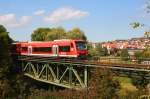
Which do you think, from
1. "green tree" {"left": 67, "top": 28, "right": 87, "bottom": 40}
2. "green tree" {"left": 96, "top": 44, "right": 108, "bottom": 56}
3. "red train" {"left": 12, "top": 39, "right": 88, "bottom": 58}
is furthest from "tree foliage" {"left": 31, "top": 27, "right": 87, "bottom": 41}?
"red train" {"left": 12, "top": 39, "right": 88, "bottom": 58}

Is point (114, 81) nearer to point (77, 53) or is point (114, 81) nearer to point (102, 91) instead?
point (102, 91)

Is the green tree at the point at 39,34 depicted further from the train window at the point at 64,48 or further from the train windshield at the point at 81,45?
the train windshield at the point at 81,45

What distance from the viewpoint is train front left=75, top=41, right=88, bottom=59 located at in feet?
145

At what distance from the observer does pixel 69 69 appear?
145 feet

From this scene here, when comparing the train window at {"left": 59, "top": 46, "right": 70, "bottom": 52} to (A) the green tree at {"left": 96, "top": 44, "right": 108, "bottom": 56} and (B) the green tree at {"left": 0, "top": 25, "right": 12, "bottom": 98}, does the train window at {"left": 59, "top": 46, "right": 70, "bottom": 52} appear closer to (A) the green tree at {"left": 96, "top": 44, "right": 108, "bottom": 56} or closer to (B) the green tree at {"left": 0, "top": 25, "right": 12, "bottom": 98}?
(B) the green tree at {"left": 0, "top": 25, "right": 12, "bottom": 98}

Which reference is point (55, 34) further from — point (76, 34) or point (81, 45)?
point (81, 45)

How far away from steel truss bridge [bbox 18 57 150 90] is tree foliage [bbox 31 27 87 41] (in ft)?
162

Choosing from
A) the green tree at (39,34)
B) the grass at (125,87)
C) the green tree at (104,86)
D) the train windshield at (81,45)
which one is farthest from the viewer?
the green tree at (39,34)

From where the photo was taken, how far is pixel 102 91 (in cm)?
2912

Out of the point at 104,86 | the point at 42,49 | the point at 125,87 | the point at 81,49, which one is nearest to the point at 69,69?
the point at 81,49

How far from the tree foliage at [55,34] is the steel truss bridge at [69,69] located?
4923cm

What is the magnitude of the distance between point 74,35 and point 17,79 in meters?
62.9

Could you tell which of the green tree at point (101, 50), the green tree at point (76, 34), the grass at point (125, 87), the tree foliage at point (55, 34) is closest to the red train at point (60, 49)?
the grass at point (125, 87)

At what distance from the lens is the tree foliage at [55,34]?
114169mm
